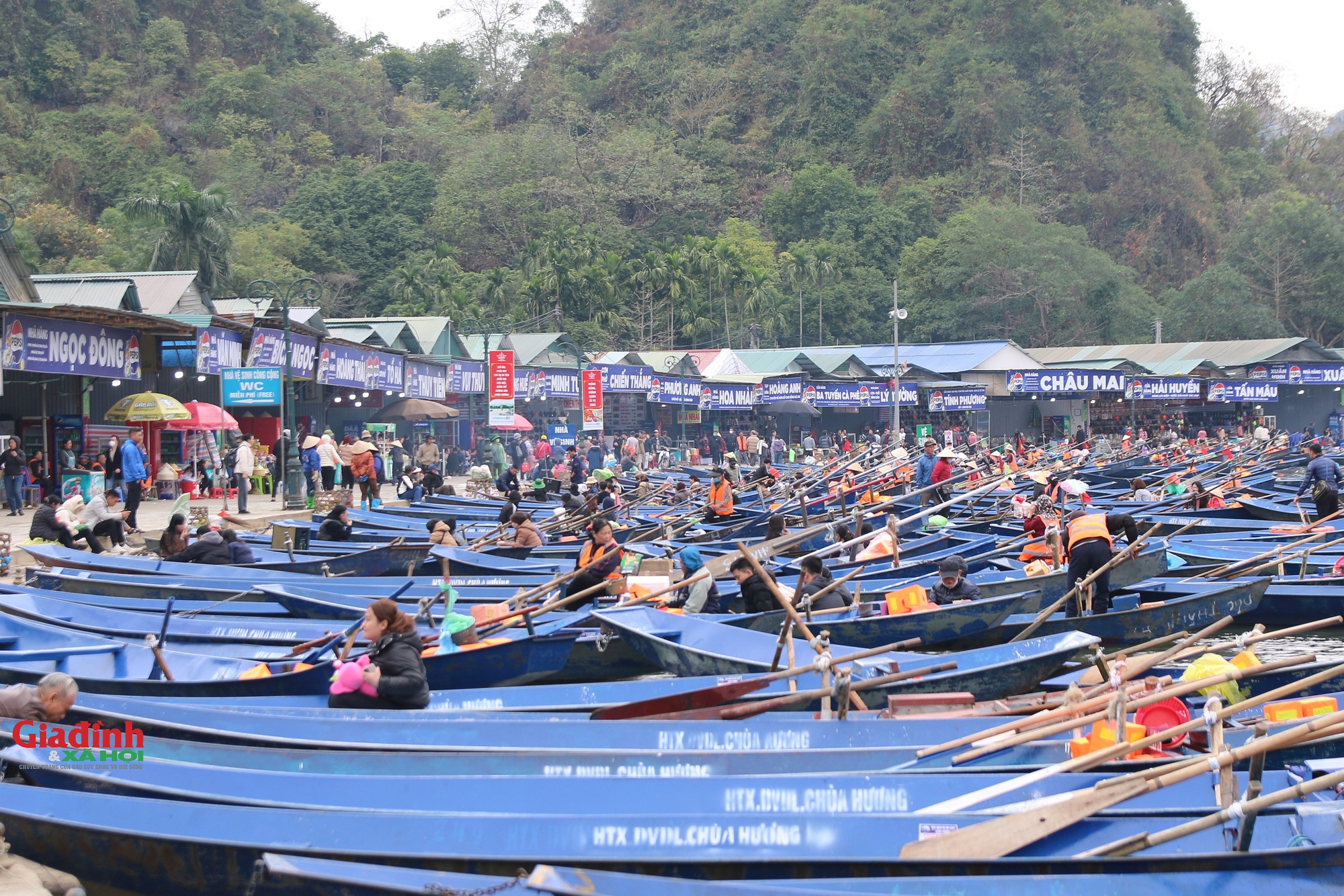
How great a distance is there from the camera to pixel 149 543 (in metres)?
18.1

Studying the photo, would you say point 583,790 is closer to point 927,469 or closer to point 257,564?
point 257,564

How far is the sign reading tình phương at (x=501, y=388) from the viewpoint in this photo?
29.2 metres

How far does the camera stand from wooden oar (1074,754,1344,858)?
189 inches

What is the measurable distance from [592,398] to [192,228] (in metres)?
19.8

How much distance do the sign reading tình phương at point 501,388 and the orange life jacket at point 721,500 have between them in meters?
10.4

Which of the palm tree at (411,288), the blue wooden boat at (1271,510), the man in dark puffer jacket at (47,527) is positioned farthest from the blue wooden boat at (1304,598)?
the palm tree at (411,288)

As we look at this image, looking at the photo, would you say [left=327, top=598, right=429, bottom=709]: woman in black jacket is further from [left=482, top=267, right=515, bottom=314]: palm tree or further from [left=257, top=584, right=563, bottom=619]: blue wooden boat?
[left=482, top=267, right=515, bottom=314]: palm tree

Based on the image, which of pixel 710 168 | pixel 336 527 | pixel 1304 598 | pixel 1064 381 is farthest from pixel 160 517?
pixel 710 168

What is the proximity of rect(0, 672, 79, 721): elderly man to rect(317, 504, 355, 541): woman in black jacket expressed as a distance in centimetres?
1105

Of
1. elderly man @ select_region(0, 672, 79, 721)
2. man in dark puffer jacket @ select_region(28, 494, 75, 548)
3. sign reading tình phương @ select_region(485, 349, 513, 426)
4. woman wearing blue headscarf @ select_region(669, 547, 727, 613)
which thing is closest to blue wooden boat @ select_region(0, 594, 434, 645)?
woman wearing blue headscarf @ select_region(669, 547, 727, 613)

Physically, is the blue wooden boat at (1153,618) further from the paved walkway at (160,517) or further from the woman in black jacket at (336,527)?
the paved walkway at (160,517)

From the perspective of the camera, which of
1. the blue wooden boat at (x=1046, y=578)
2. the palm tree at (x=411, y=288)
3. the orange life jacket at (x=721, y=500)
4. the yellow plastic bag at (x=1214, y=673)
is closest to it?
the yellow plastic bag at (x=1214, y=673)

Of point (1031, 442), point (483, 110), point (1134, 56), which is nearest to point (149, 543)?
point (1031, 442)

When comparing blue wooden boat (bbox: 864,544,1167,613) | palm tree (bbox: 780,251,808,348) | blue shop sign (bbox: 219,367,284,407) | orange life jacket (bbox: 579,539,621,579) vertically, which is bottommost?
blue wooden boat (bbox: 864,544,1167,613)
